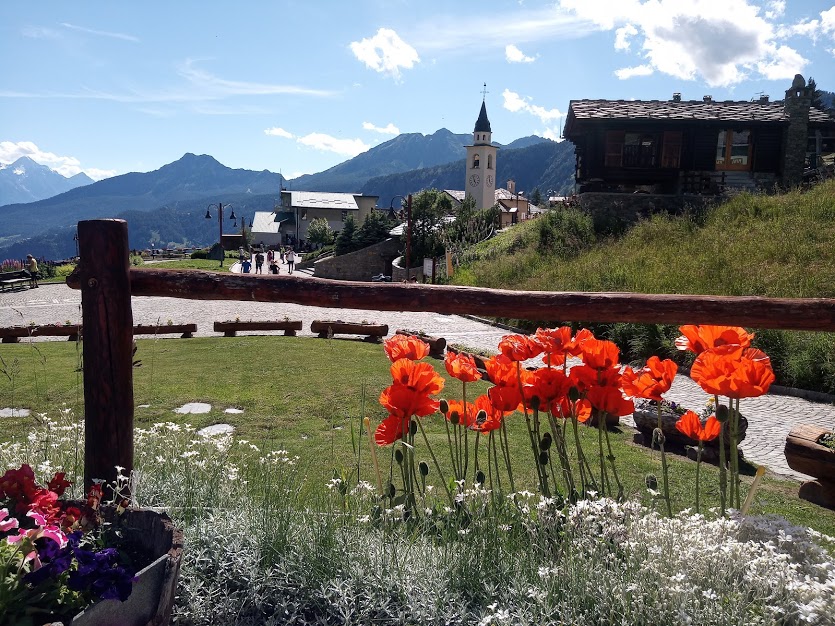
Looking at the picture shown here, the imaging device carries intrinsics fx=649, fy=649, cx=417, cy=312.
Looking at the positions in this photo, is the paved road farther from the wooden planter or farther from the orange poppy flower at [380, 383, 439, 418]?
the orange poppy flower at [380, 383, 439, 418]

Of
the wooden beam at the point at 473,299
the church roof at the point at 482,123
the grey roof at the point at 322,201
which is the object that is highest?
the church roof at the point at 482,123

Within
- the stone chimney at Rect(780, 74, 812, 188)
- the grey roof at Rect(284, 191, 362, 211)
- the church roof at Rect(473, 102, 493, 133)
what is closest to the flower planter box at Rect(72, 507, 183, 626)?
the stone chimney at Rect(780, 74, 812, 188)

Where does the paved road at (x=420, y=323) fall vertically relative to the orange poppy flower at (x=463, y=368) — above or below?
below

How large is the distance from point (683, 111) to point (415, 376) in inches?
1049

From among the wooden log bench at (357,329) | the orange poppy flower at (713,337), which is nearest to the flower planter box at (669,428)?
the orange poppy flower at (713,337)

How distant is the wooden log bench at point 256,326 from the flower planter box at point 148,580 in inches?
459

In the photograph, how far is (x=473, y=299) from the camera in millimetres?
2898

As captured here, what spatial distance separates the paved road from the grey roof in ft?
166

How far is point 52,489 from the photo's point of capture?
6.83 ft

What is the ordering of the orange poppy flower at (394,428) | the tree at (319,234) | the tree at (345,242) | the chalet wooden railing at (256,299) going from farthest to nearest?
the tree at (319,234), the tree at (345,242), the chalet wooden railing at (256,299), the orange poppy flower at (394,428)

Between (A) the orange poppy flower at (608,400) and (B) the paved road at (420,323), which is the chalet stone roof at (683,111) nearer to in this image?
(B) the paved road at (420,323)

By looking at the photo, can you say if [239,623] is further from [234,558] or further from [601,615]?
[601,615]

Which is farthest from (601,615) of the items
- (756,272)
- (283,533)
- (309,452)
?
(756,272)

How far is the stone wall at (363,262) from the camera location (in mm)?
38969
